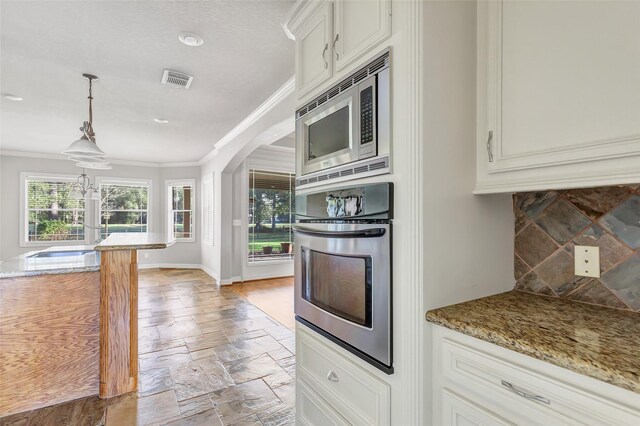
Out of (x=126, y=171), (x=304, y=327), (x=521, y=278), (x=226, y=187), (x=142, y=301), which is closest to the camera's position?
(x=521, y=278)

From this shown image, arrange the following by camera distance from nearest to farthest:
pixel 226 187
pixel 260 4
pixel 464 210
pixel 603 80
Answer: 1. pixel 603 80
2. pixel 464 210
3. pixel 260 4
4. pixel 226 187

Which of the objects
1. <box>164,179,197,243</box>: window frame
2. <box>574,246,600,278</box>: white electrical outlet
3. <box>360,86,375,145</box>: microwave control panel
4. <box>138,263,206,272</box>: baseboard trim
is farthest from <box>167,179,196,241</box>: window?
<box>574,246,600,278</box>: white electrical outlet

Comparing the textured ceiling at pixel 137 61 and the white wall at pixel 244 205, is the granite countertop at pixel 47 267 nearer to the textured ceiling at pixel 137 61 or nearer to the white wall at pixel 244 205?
the textured ceiling at pixel 137 61

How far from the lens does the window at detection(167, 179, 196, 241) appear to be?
7.66 m

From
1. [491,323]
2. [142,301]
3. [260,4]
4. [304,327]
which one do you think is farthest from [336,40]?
[142,301]

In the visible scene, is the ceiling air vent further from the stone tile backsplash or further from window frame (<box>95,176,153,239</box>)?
window frame (<box>95,176,153,239</box>)

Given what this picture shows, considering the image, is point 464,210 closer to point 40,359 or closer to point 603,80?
point 603,80

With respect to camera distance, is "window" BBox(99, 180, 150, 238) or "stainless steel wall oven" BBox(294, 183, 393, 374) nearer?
"stainless steel wall oven" BBox(294, 183, 393, 374)

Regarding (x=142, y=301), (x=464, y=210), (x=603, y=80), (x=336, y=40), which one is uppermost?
(x=336, y=40)

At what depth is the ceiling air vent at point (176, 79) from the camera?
2961 millimetres

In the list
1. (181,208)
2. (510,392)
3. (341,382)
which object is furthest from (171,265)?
(510,392)

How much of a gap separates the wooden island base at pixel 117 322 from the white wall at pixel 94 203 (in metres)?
5.39

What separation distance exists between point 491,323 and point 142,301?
5.09m

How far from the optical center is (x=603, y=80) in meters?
1.00
